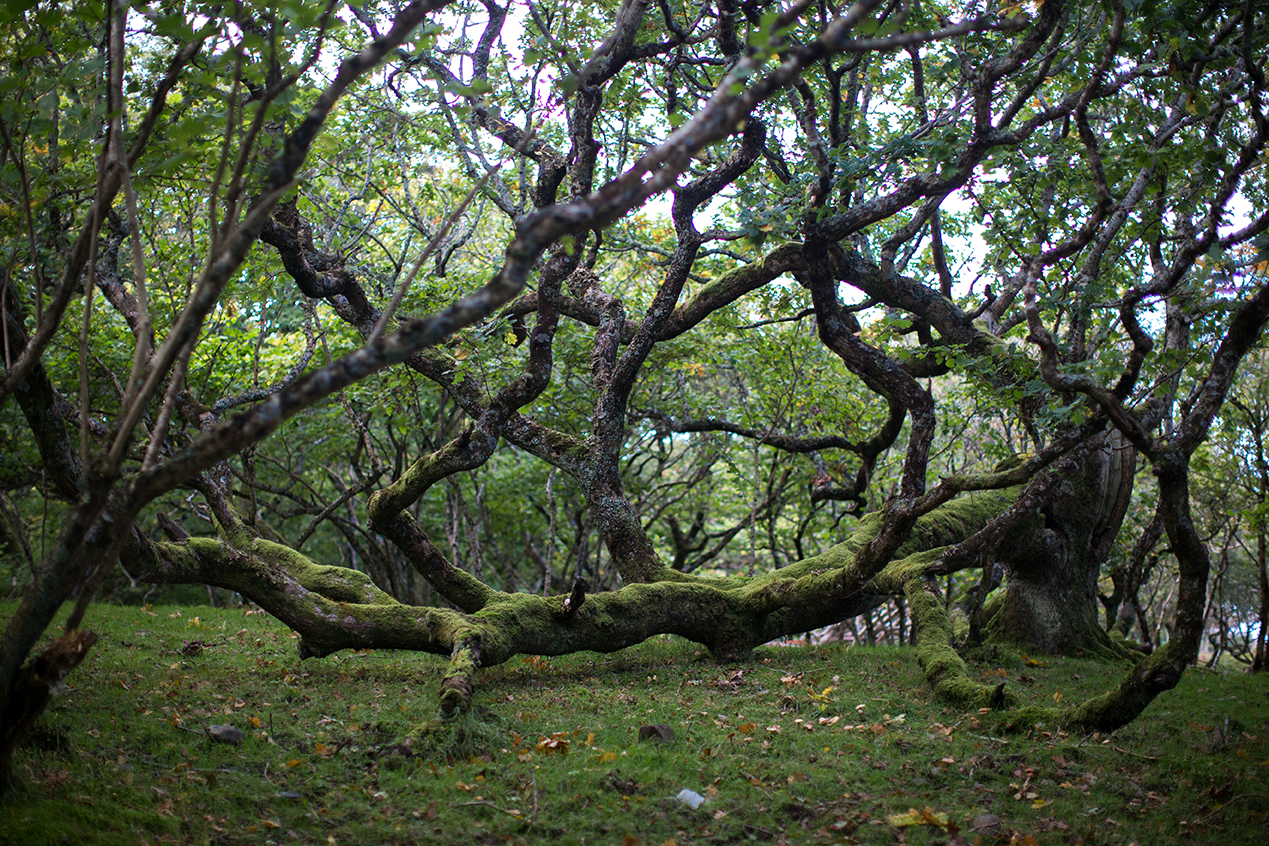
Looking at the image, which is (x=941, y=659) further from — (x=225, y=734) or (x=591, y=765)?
(x=225, y=734)

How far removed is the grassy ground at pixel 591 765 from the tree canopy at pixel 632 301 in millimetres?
485

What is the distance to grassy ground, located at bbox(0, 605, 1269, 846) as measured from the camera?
13.0 ft

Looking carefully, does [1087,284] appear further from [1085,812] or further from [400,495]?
[400,495]

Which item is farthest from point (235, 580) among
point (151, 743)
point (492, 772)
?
point (492, 772)

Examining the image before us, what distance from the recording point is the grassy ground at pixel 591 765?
395cm

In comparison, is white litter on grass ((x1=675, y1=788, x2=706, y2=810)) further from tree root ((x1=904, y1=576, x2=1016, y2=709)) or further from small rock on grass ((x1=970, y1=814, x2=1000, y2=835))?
tree root ((x1=904, y1=576, x2=1016, y2=709))

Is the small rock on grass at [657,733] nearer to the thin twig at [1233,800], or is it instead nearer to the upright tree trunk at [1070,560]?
the thin twig at [1233,800]

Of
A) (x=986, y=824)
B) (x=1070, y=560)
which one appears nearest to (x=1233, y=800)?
(x=986, y=824)

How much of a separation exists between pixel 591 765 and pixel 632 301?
887cm

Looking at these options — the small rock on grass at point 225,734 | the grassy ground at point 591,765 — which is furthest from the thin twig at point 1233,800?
the small rock on grass at point 225,734

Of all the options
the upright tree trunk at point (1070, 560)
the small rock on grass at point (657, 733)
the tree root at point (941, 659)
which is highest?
the upright tree trunk at point (1070, 560)

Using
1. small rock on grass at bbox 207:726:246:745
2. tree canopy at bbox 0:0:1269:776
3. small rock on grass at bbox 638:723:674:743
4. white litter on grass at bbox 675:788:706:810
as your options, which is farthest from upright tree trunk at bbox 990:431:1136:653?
small rock on grass at bbox 207:726:246:745

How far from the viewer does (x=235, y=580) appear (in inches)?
256

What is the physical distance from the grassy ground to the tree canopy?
0.49m
